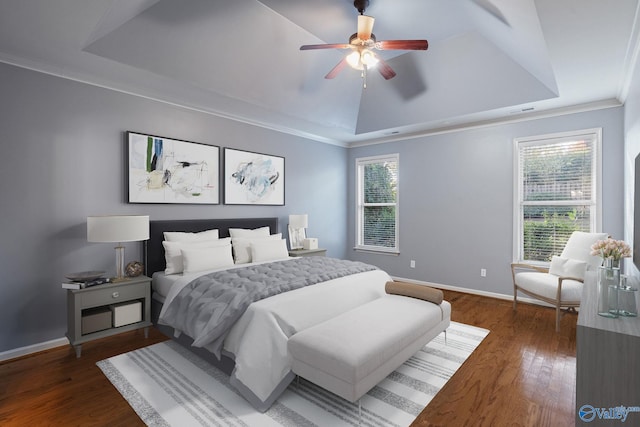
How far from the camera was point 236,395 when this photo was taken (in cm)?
228

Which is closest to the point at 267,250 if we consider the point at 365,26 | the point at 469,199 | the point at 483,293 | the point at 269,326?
the point at 269,326

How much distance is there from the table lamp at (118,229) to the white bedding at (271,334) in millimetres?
1464

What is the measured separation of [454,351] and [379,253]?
312cm

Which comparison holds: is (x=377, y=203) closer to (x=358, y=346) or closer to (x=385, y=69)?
(x=385, y=69)

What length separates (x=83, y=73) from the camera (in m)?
3.16

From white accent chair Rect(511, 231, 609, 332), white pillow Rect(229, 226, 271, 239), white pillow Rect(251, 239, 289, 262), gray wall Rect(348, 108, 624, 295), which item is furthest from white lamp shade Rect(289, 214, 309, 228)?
white accent chair Rect(511, 231, 609, 332)

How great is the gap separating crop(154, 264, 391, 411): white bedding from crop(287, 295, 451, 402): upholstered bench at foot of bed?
0.41 ft

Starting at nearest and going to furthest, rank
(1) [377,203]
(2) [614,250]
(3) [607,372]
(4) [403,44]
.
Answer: (3) [607,372] → (2) [614,250] → (4) [403,44] → (1) [377,203]

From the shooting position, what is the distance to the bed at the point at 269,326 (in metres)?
2.19

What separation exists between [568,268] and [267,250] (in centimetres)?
358

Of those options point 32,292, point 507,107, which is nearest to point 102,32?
point 32,292

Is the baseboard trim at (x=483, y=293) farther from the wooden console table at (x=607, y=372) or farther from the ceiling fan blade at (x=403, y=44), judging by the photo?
the ceiling fan blade at (x=403, y=44)

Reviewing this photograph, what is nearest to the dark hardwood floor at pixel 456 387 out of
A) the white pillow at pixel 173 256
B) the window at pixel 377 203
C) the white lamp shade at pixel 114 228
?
the white pillow at pixel 173 256

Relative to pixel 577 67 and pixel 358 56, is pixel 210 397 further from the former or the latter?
pixel 577 67
